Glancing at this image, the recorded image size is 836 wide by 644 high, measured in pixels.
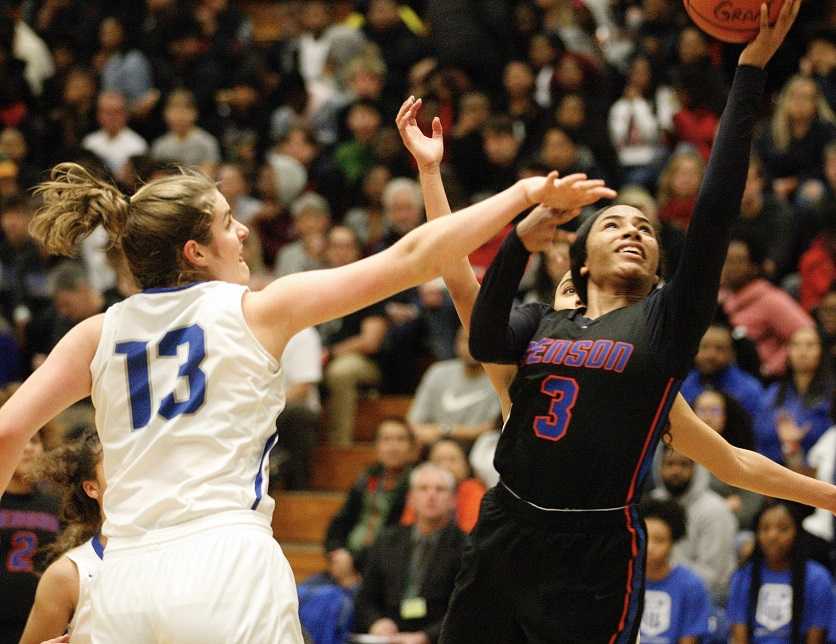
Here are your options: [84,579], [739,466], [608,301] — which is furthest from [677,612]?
[84,579]

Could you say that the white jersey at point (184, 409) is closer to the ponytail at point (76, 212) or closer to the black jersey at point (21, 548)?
the ponytail at point (76, 212)

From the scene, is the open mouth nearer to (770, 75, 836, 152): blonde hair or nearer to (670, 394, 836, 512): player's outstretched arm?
(670, 394, 836, 512): player's outstretched arm

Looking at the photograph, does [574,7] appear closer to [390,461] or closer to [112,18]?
[112,18]

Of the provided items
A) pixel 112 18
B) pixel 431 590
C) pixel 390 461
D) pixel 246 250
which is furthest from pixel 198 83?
pixel 431 590

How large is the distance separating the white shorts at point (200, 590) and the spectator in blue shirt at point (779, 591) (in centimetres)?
461

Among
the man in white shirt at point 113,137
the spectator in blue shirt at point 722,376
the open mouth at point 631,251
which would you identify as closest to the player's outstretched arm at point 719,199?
the open mouth at point 631,251

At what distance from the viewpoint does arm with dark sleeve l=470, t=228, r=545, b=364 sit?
3.46 m

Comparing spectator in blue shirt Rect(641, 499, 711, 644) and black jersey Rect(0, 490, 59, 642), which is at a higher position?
black jersey Rect(0, 490, 59, 642)

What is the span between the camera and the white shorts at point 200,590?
124 inches

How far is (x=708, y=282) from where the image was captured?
3385 millimetres

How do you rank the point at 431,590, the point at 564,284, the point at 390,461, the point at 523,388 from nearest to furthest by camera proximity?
the point at 523,388, the point at 564,284, the point at 431,590, the point at 390,461

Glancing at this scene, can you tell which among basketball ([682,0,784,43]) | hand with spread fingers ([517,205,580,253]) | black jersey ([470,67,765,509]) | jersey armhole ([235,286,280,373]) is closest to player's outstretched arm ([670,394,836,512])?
black jersey ([470,67,765,509])

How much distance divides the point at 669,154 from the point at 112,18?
20.7 feet

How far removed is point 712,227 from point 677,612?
4.23 m
